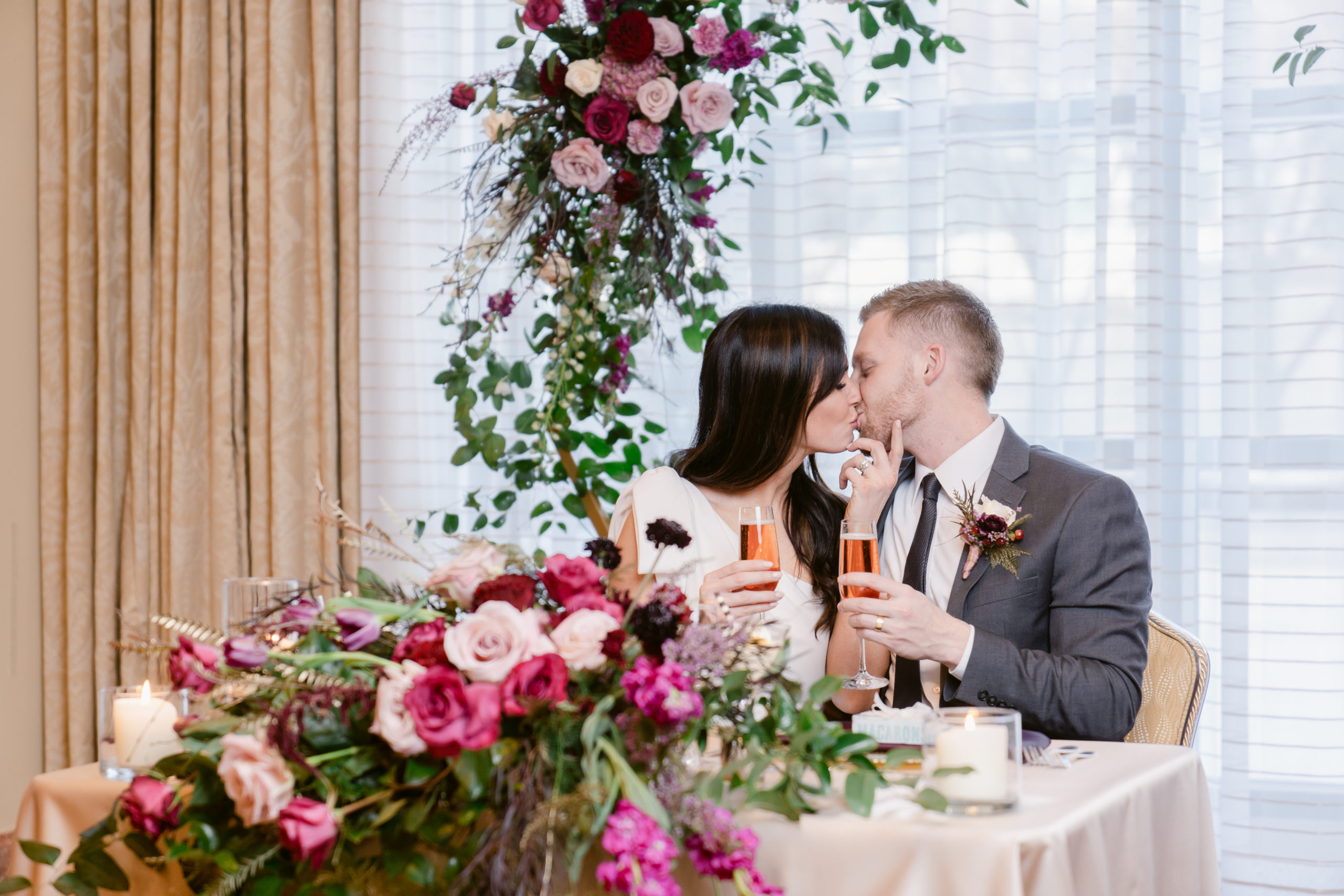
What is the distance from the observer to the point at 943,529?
2145 millimetres

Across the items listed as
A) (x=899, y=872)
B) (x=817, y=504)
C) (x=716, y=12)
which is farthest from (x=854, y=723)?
(x=716, y=12)

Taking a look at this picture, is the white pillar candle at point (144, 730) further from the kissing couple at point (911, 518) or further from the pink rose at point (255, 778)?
the kissing couple at point (911, 518)

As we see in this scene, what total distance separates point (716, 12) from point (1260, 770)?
2.11 metres

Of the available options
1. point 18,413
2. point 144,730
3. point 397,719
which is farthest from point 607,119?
point 18,413

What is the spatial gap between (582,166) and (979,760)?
167 cm

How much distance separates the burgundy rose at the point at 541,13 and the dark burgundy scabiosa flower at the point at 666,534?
133 cm

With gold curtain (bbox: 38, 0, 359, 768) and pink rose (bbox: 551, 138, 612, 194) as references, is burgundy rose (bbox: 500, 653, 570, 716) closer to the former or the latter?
pink rose (bbox: 551, 138, 612, 194)

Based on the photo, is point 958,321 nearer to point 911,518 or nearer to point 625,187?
point 911,518

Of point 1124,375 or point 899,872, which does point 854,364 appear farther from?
point 899,872

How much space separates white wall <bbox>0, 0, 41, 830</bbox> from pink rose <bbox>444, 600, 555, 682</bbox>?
2.79 meters

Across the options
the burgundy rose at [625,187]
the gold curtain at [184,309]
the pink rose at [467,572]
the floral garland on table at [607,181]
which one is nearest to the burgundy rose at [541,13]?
the floral garland on table at [607,181]

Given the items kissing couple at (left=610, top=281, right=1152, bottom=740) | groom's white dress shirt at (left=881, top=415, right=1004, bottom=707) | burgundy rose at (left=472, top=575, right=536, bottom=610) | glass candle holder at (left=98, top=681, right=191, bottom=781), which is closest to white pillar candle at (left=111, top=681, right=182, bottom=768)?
glass candle holder at (left=98, top=681, right=191, bottom=781)

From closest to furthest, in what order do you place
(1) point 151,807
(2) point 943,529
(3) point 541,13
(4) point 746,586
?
(1) point 151,807 < (4) point 746,586 < (2) point 943,529 < (3) point 541,13

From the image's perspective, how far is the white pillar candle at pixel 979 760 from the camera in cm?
112
